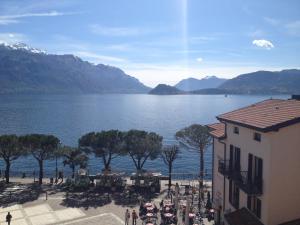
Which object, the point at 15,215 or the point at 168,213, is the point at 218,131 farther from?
the point at 15,215

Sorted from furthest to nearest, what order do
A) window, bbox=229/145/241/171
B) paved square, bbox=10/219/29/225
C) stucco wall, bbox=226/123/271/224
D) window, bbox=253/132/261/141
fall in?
paved square, bbox=10/219/29/225, window, bbox=229/145/241/171, window, bbox=253/132/261/141, stucco wall, bbox=226/123/271/224

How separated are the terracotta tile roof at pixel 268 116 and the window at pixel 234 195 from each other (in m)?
4.90

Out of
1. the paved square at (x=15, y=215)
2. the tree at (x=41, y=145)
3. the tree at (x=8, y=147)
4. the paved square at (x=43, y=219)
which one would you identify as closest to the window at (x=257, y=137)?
the paved square at (x=43, y=219)

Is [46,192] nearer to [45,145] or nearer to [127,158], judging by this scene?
[45,145]

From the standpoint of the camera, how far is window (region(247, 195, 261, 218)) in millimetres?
25900

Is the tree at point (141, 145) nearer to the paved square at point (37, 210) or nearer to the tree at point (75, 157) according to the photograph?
the tree at point (75, 157)

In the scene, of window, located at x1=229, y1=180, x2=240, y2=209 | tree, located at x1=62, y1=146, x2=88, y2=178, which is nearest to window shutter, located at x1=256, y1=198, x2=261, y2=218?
window, located at x1=229, y1=180, x2=240, y2=209

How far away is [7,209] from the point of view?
1609 inches

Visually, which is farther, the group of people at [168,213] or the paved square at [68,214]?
the paved square at [68,214]

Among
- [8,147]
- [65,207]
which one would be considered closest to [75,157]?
[8,147]

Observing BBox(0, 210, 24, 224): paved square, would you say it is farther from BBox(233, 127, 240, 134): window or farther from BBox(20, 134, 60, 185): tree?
BBox(233, 127, 240, 134): window

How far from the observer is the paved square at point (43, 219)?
37188mm

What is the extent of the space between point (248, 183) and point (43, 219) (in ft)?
66.2

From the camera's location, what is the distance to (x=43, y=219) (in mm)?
38000
